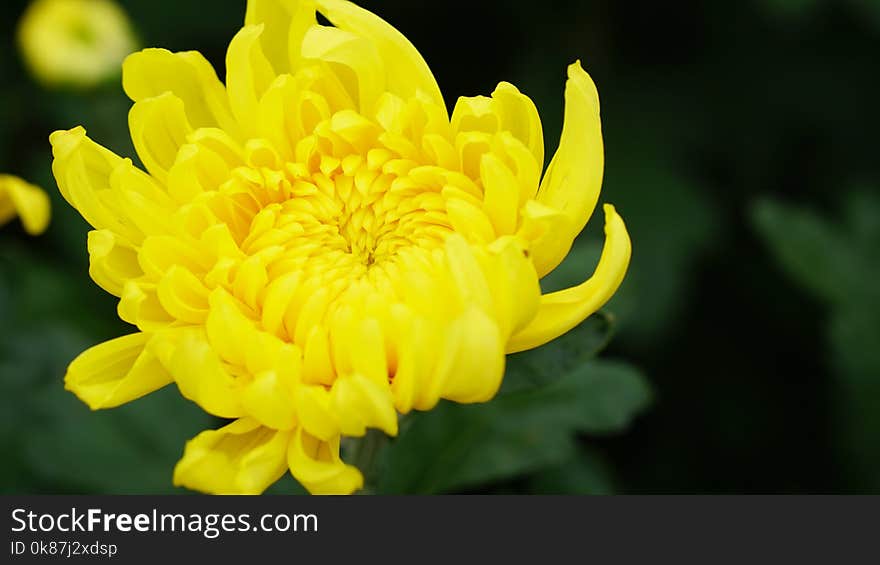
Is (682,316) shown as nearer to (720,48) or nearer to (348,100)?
(720,48)

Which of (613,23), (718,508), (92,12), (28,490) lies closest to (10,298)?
(28,490)

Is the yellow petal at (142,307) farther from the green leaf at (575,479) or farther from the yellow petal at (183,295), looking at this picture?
the green leaf at (575,479)

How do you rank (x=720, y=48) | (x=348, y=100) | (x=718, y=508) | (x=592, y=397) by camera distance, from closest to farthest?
(x=348, y=100) → (x=718, y=508) → (x=592, y=397) → (x=720, y=48)

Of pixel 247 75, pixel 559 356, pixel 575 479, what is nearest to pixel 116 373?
pixel 247 75

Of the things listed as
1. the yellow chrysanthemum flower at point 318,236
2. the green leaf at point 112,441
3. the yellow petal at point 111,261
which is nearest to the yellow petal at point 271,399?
the yellow chrysanthemum flower at point 318,236

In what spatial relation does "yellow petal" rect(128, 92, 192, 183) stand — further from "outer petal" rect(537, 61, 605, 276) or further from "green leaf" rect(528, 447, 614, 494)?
"green leaf" rect(528, 447, 614, 494)

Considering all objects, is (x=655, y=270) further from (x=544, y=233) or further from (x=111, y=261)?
(x=111, y=261)

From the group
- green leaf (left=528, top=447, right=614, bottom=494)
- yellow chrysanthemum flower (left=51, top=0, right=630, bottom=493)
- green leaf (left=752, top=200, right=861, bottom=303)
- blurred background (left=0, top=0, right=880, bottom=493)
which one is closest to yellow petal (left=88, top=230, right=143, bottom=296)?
yellow chrysanthemum flower (left=51, top=0, right=630, bottom=493)
